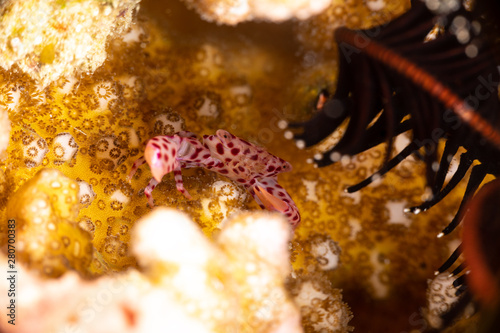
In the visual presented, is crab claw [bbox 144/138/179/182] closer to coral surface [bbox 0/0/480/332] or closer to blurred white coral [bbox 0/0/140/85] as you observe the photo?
coral surface [bbox 0/0/480/332]

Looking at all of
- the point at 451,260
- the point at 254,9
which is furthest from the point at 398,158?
the point at 254,9

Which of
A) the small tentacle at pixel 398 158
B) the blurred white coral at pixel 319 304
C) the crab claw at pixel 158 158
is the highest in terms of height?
the small tentacle at pixel 398 158

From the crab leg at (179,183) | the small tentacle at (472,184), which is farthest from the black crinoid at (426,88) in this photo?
the crab leg at (179,183)

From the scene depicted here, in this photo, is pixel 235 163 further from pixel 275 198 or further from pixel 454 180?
pixel 454 180

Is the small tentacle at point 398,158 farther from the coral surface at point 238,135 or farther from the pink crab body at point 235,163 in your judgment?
the pink crab body at point 235,163

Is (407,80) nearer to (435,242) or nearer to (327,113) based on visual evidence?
(327,113)

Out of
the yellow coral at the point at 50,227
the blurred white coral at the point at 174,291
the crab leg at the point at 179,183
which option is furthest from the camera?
the crab leg at the point at 179,183

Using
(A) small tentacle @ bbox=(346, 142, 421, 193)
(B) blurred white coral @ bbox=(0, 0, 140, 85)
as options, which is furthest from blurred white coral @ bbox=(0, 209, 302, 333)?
(B) blurred white coral @ bbox=(0, 0, 140, 85)
